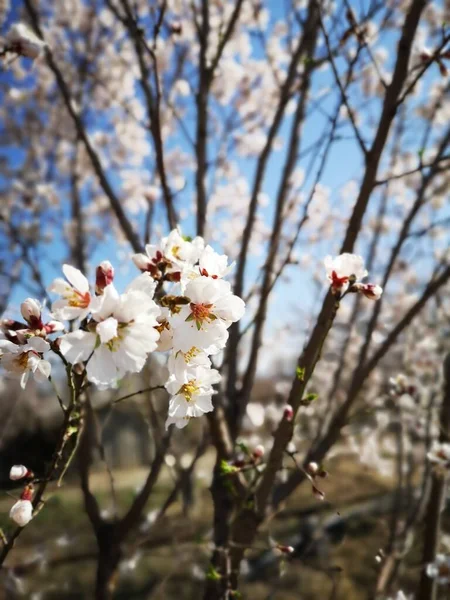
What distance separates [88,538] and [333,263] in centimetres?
708

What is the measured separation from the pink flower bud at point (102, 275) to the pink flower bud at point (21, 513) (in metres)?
0.48

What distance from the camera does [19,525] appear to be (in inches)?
34.8

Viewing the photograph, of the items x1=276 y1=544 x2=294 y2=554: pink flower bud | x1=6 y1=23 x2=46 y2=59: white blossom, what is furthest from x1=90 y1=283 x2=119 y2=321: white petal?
x1=6 y1=23 x2=46 y2=59: white blossom

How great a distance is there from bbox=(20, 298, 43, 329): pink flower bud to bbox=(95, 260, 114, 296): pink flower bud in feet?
0.49

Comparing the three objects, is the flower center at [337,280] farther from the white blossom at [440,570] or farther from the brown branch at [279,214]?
the white blossom at [440,570]

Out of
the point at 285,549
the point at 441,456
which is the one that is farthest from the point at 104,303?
the point at 441,456

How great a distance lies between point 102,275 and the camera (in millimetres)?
797

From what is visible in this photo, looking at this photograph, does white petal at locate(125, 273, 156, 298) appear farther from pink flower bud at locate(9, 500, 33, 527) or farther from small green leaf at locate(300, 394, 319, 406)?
small green leaf at locate(300, 394, 319, 406)

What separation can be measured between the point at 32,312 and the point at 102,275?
0.59 ft

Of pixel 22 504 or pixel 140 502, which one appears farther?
pixel 140 502

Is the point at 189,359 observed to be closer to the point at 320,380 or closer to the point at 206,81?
the point at 206,81

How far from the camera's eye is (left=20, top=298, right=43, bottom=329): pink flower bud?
851mm

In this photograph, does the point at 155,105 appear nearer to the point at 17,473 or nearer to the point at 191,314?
the point at 191,314

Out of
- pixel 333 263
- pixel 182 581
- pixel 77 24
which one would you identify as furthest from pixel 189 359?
pixel 182 581
